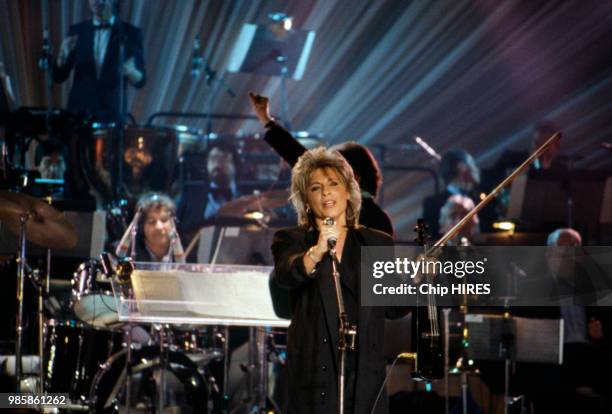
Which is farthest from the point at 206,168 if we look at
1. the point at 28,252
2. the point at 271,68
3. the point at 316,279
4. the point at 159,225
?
the point at 316,279

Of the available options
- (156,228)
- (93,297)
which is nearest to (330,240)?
(93,297)

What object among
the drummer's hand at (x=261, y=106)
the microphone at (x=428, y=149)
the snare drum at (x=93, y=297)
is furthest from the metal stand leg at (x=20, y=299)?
the microphone at (x=428, y=149)

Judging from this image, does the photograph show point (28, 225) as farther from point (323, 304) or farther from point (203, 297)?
point (323, 304)

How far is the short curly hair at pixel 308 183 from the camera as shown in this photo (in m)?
3.73

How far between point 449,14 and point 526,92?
3.54 feet

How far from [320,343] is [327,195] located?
562mm

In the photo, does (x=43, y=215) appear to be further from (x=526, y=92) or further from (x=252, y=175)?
(x=526, y=92)

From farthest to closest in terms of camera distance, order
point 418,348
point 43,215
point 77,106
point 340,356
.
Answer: point 77,106
point 43,215
point 418,348
point 340,356

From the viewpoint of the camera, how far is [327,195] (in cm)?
367

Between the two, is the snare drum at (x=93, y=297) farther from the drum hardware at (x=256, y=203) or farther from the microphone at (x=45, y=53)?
the microphone at (x=45, y=53)

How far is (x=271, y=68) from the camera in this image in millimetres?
8891

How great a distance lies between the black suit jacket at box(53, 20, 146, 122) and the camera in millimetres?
8539

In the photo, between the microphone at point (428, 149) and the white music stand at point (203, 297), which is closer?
the white music stand at point (203, 297)

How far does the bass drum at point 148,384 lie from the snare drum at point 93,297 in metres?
0.24
